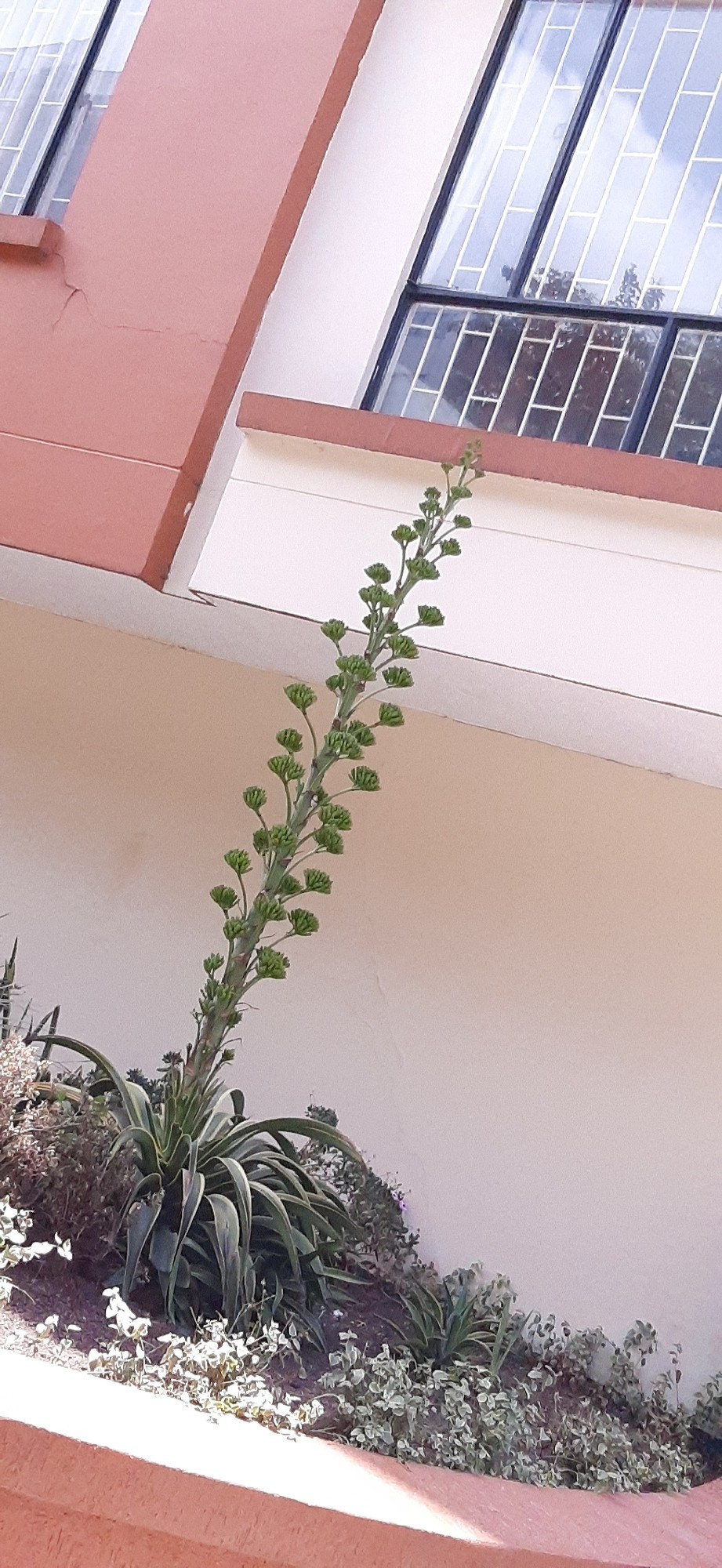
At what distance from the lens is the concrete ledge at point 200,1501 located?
2.34 metres

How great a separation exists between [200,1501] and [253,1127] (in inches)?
56.2

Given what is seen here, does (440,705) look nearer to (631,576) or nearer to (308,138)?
(631,576)

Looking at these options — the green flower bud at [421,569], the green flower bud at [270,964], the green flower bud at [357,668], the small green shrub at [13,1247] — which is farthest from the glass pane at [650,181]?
the small green shrub at [13,1247]

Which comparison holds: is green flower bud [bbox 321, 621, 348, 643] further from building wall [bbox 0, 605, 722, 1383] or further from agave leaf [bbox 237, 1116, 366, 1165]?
building wall [bbox 0, 605, 722, 1383]

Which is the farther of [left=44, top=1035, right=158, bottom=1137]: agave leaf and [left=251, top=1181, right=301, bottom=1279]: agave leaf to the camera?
[left=44, top=1035, right=158, bottom=1137]: agave leaf

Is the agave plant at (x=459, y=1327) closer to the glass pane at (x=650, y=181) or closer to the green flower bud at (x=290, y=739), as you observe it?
the green flower bud at (x=290, y=739)

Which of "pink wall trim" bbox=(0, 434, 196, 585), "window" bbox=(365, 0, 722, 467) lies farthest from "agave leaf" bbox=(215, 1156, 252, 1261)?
"window" bbox=(365, 0, 722, 467)

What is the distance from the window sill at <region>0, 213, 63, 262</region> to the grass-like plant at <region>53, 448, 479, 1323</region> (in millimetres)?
2134

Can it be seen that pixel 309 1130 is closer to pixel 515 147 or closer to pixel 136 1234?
pixel 136 1234

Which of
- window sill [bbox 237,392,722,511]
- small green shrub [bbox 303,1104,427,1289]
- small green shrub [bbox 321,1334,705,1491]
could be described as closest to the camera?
small green shrub [bbox 321,1334,705,1491]

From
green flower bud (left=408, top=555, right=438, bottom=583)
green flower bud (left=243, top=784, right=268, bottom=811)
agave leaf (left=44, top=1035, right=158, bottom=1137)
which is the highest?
green flower bud (left=408, top=555, right=438, bottom=583)

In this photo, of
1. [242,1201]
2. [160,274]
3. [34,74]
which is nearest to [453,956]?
[242,1201]

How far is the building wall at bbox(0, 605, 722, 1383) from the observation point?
183 inches

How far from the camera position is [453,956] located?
17.0 feet
